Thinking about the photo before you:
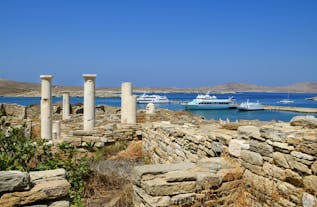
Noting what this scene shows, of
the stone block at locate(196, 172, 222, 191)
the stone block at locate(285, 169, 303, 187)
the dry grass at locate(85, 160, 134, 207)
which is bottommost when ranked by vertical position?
the dry grass at locate(85, 160, 134, 207)

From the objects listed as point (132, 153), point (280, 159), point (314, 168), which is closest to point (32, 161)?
point (280, 159)

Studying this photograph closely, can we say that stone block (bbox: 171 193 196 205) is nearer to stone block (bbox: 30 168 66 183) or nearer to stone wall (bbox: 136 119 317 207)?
stone wall (bbox: 136 119 317 207)

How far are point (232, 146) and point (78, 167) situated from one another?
2.92 m

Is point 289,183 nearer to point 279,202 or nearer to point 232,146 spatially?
point 279,202

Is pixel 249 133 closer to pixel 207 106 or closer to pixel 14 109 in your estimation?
pixel 14 109

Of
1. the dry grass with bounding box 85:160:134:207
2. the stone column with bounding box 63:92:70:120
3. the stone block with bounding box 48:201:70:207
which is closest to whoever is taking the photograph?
the stone block with bounding box 48:201:70:207

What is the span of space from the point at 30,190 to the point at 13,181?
21 cm

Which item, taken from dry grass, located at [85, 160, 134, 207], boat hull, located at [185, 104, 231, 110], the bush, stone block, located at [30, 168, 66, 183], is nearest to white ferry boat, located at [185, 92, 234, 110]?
boat hull, located at [185, 104, 231, 110]

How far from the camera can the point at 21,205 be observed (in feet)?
11.0

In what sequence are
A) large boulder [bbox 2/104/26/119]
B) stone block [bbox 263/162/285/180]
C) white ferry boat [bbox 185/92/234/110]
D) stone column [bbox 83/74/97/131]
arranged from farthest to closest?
1. white ferry boat [bbox 185/92/234/110]
2. large boulder [bbox 2/104/26/119]
3. stone column [bbox 83/74/97/131]
4. stone block [bbox 263/162/285/180]

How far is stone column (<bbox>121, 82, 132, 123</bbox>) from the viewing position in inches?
551

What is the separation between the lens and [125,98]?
14.4 meters

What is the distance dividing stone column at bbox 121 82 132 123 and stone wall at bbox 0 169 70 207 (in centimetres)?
1023

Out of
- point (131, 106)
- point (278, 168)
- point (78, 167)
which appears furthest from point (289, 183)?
point (131, 106)
